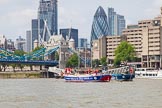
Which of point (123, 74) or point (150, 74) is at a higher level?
point (123, 74)

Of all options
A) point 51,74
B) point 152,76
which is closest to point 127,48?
point 51,74

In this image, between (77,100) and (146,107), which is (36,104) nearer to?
(77,100)

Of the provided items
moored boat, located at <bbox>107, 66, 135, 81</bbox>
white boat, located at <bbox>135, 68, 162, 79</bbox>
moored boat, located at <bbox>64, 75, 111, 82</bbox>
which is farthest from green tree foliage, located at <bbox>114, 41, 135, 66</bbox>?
moored boat, located at <bbox>64, 75, 111, 82</bbox>

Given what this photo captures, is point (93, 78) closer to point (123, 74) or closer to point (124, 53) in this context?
point (123, 74)

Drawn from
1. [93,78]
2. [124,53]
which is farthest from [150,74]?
[124,53]

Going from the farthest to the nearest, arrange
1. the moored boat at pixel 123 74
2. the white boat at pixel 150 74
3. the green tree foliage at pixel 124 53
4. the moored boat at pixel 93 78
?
the green tree foliage at pixel 124 53, the white boat at pixel 150 74, the moored boat at pixel 123 74, the moored boat at pixel 93 78

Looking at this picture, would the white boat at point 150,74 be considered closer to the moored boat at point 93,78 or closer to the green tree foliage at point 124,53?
the moored boat at point 93,78

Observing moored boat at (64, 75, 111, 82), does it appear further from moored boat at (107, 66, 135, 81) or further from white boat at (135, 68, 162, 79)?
white boat at (135, 68, 162, 79)

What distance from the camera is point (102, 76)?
342 ft

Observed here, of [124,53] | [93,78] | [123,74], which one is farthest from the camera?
[124,53]

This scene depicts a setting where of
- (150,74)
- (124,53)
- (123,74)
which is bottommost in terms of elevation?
(150,74)

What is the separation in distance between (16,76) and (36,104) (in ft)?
362

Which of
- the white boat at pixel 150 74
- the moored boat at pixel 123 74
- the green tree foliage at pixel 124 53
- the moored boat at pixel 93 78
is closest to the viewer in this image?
the moored boat at pixel 93 78

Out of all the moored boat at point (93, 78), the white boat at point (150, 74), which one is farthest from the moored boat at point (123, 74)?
the moored boat at point (93, 78)
